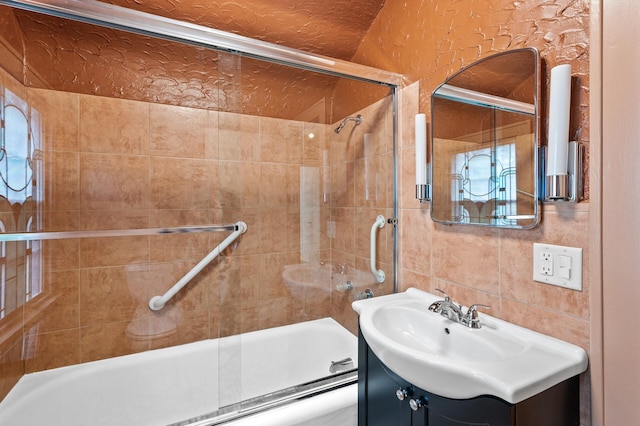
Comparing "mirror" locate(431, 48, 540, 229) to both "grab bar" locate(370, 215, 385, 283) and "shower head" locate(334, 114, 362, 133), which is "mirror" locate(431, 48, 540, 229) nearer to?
"grab bar" locate(370, 215, 385, 283)

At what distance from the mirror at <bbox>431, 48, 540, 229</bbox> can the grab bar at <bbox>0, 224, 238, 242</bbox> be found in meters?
1.21

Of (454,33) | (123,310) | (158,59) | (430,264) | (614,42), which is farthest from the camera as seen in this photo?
(123,310)

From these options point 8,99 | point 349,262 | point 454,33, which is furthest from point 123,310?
point 454,33

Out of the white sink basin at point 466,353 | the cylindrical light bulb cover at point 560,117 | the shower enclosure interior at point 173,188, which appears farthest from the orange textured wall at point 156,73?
the white sink basin at point 466,353

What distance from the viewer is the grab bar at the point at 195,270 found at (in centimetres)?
180

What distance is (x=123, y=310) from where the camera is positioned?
1.77 m

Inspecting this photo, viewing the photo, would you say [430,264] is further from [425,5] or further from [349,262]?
[425,5]

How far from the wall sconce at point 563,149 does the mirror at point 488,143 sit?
9 centimetres

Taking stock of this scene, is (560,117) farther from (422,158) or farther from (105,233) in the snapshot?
(105,233)

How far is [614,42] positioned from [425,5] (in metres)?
0.87

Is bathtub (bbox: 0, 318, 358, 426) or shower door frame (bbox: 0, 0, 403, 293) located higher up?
shower door frame (bbox: 0, 0, 403, 293)

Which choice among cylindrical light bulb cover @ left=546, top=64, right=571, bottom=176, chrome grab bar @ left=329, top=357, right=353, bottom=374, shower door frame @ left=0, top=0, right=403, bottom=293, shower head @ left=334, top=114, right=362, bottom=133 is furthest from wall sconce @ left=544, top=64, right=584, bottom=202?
chrome grab bar @ left=329, top=357, right=353, bottom=374

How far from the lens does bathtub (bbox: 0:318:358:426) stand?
49.4 inches

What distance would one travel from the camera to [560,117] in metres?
0.85
